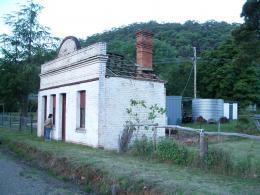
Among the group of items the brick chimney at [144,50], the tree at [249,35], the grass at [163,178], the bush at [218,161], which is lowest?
the grass at [163,178]

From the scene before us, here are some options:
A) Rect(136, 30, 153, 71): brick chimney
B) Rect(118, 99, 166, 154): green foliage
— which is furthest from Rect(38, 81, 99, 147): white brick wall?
Rect(136, 30, 153, 71): brick chimney

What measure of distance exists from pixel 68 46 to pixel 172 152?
1223 cm

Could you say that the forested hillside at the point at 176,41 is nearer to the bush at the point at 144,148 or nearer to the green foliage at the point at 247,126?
the green foliage at the point at 247,126

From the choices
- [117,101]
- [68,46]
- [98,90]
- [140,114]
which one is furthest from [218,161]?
[68,46]

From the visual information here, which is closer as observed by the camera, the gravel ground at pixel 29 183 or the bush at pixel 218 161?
the gravel ground at pixel 29 183

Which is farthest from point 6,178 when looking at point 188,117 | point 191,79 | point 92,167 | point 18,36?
point 191,79

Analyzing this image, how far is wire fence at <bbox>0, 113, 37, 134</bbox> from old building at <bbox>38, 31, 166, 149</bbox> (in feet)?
25.9

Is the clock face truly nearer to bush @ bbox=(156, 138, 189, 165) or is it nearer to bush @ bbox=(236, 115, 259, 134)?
bush @ bbox=(156, 138, 189, 165)

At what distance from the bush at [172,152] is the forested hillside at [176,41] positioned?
152ft

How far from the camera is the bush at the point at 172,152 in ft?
39.2

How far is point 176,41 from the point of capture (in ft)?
223

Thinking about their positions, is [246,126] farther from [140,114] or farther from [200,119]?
[140,114]

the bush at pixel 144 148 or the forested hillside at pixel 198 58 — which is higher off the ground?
the forested hillside at pixel 198 58

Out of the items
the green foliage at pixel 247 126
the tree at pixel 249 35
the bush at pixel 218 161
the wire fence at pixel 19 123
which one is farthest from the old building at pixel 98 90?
the green foliage at pixel 247 126
